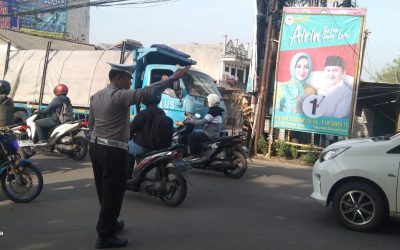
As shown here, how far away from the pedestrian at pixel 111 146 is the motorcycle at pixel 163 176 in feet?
5.72

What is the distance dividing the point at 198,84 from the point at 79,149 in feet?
11.8

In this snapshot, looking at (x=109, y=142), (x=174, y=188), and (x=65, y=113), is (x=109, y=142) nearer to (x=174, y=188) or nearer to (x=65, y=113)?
(x=174, y=188)

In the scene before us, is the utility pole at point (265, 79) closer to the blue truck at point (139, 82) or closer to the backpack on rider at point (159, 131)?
the blue truck at point (139, 82)

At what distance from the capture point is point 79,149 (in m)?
9.71

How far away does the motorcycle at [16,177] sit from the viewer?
5977 mm

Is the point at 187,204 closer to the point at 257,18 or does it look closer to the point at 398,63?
the point at 257,18

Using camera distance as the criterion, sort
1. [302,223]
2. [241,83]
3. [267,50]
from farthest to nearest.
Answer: [241,83] < [267,50] < [302,223]

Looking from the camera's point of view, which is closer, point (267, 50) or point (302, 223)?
point (302, 223)

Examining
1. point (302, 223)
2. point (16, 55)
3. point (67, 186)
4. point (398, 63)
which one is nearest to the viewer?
point (302, 223)

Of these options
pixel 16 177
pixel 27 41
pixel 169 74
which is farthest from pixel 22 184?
pixel 27 41

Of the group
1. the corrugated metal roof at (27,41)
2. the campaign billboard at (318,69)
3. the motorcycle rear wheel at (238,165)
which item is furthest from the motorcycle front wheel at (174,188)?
the corrugated metal roof at (27,41)

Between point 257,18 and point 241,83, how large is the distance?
70.3ft

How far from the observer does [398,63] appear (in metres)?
40.1

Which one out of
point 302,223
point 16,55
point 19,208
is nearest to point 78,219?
point 19,208
